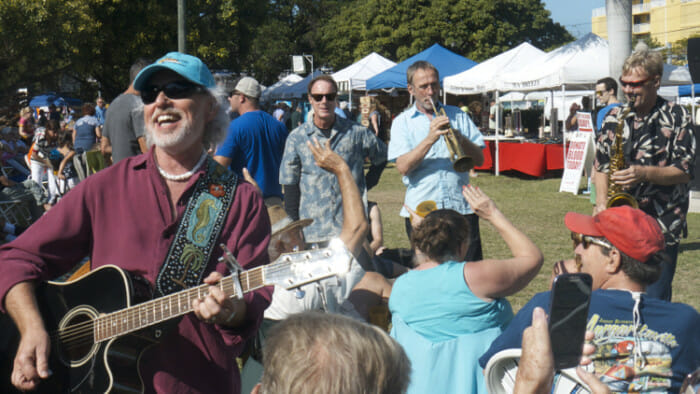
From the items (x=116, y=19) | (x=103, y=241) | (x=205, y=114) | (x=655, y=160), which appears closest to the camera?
(x=103, y=241)

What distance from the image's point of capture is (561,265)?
3.30 metres

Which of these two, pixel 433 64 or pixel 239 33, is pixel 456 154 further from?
pixel 239 33

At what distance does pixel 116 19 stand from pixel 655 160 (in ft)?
87.8

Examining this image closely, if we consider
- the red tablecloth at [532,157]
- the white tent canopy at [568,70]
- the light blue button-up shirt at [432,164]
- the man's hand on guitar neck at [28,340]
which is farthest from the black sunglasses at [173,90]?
the red tablecloth at [532,157]

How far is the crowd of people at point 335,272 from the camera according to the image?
1.81 meters

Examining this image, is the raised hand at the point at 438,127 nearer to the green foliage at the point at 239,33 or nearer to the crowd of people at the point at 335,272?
the crowd of people at the point at 335,272

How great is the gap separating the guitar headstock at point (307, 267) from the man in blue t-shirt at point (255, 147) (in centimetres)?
338

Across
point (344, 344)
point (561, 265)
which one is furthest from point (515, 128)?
point (344, 344)

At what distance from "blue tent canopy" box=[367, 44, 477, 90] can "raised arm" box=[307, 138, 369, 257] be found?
1680cm

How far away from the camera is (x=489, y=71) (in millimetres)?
17125

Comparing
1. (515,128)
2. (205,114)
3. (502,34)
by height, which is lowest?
(515,128)

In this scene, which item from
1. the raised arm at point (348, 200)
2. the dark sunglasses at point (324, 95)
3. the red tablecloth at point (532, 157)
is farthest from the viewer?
the red tablecloth at point (532, 157)

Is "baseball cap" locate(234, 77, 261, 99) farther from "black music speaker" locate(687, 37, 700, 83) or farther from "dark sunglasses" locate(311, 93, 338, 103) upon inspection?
"black music speaker" locate(687, 37, 700, 83)

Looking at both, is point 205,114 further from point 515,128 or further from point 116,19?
point 116,19
